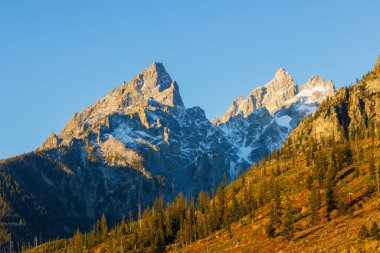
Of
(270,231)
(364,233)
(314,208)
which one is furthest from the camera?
(270,231)

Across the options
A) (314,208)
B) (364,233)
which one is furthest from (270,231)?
(364,233)

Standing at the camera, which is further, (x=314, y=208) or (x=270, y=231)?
(x=270, y=231)

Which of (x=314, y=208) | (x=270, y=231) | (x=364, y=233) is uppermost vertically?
(x=314, y=208)

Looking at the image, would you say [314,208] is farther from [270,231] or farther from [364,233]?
[364,233]

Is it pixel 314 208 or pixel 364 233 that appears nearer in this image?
pixel 364 233

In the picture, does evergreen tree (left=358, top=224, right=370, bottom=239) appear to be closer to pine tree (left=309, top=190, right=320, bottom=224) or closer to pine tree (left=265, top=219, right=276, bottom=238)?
pine tree (left=309, top=190, right=320, bottom=224)

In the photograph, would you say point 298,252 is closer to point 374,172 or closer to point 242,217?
point 374,172

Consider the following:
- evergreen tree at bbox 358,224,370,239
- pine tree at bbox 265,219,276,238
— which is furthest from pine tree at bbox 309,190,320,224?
evergreen tree at bbox 358,224,370,239

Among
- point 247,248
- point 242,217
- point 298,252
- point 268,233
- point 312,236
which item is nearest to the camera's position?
point 298,252

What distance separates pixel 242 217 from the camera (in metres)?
195

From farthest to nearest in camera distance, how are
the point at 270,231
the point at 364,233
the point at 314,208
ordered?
the point at 270,231
the point at 314,208
the point at 364,233

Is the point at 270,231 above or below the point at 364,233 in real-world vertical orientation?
above

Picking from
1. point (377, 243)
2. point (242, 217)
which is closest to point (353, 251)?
point (377, 243)

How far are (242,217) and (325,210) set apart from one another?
58302mm
